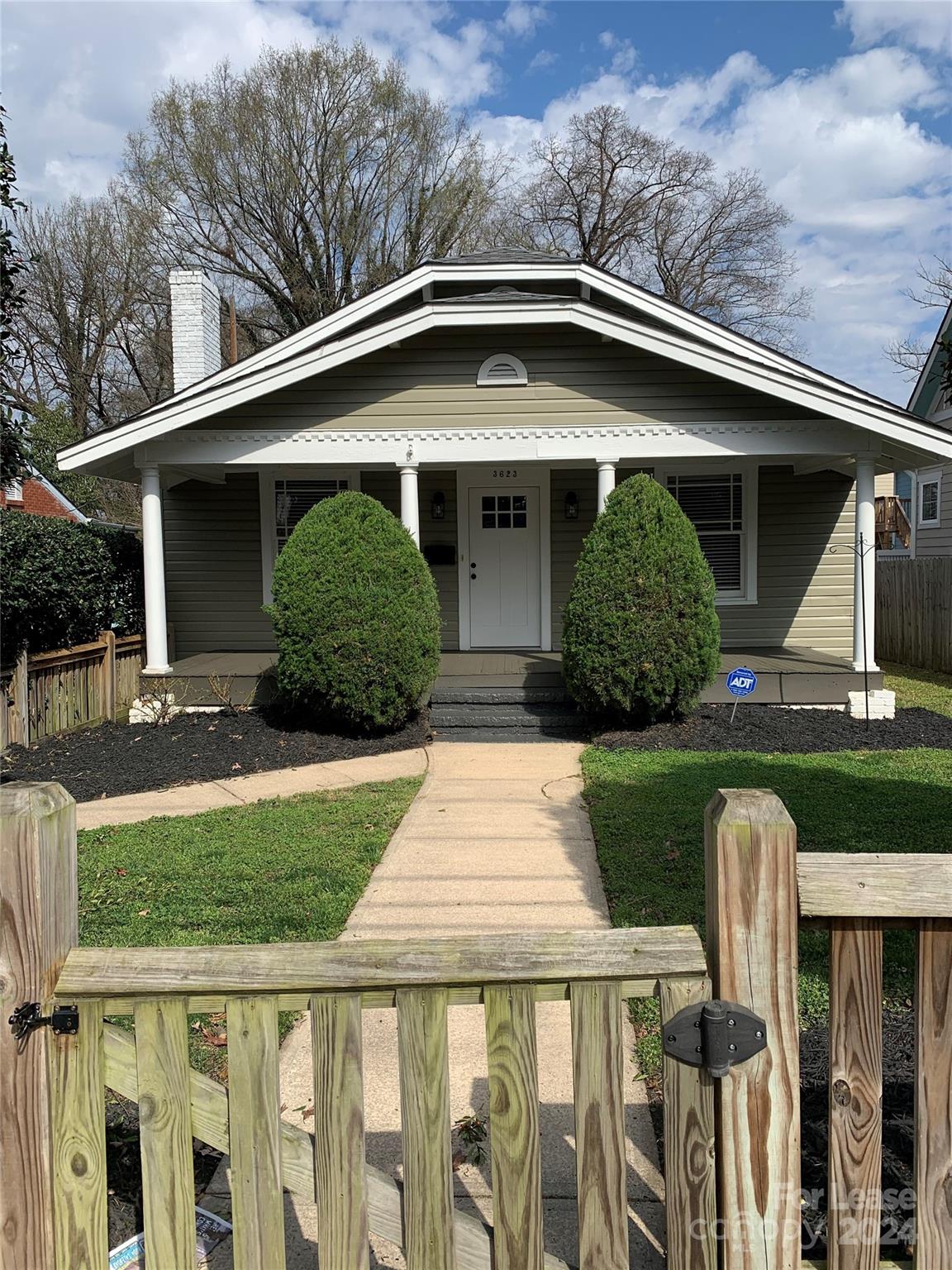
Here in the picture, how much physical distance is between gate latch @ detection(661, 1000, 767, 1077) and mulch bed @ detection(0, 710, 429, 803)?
6536mm

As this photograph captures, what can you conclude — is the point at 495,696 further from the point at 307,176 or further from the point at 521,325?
the point at 307,176

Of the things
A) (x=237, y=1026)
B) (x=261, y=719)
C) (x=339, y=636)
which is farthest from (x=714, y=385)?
(x=237, y=1026)

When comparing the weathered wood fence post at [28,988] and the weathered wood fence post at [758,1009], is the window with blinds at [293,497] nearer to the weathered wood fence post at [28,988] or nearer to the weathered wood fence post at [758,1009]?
the weathered wood fence post at [28,988]

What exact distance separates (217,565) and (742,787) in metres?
9.20

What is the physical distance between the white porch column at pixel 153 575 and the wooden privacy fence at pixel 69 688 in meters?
0.33

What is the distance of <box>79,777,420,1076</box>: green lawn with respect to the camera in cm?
427

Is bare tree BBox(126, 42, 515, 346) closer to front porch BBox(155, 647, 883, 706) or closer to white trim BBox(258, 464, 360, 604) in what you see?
white trim BBox(258, 464, 360, 604)

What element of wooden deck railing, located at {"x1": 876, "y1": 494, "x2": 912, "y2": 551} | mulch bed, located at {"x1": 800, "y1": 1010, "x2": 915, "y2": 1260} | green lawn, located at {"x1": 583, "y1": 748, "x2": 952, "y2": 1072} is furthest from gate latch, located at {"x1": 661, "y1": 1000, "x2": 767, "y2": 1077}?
wooden deck railing, located at {"x1": 876, "y1": 494, "x2": 912, "y2": 551}

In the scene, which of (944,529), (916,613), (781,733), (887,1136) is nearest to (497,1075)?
(887,1136)

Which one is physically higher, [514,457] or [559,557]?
[514,457]

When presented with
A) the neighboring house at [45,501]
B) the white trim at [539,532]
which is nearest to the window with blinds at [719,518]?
the white trim at [539,532]

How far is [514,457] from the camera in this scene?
10711mm

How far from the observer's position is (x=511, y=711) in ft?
33.1

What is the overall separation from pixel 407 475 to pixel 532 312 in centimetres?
223
